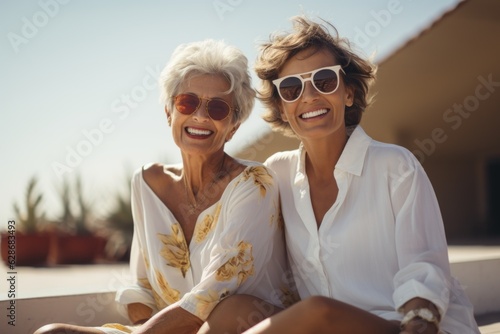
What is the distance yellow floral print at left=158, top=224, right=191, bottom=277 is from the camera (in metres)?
3.19

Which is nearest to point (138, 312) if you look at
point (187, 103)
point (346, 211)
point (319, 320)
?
point (187, 103)

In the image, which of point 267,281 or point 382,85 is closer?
point 267,281

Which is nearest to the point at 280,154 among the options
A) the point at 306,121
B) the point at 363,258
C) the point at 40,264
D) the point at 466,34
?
the point at 306,121

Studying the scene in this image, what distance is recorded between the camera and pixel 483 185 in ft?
50.6

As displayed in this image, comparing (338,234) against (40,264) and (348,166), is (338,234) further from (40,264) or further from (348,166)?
(40,264)

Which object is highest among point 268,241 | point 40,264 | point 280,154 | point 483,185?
point 280,154

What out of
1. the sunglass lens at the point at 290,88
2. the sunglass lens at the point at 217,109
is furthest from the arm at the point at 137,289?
the sunglass lens at the point at 290,88

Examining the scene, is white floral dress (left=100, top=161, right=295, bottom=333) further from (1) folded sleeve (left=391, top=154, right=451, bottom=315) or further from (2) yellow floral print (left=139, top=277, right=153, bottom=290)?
(1) folded sleeve (left=391, top=154, right=451, bottom=315)

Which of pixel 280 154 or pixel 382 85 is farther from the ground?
pixel 280 154

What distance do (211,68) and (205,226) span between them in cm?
85

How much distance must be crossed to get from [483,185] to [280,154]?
13409 millimetres

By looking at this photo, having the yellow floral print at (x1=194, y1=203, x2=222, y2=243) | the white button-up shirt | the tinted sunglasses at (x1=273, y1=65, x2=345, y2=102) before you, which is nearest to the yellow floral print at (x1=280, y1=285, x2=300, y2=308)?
the white button-up shirt

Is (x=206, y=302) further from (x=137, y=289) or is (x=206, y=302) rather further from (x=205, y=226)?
(x=137, y=289)

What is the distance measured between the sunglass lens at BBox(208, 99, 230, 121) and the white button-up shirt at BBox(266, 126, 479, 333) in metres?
0.58
